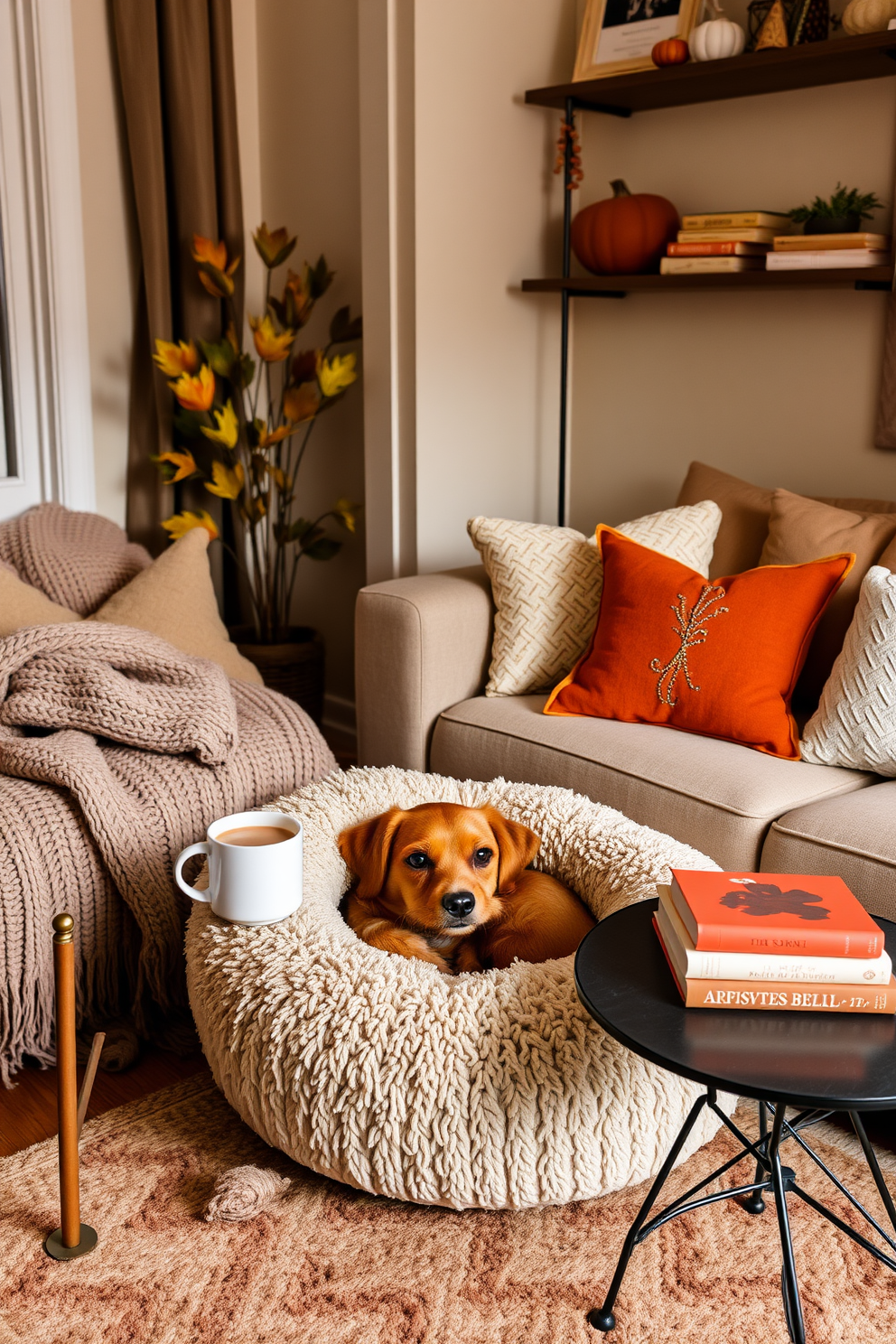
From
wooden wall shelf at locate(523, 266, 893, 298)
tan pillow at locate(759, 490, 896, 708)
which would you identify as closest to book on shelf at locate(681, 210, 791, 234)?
wooden wall shelf at locate(523, 266, 893, 298)

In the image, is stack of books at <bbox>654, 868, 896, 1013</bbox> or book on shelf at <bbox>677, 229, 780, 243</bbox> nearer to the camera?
stack of books at <bbox>654, 868, 896, 1013</bbox>

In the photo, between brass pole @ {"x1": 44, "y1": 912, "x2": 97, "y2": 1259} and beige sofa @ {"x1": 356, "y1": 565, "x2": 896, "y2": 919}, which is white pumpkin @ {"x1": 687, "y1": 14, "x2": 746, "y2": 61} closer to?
beige sofa @ {"x1": 356, "y1": 565, "x2": 896, "y2": 919}

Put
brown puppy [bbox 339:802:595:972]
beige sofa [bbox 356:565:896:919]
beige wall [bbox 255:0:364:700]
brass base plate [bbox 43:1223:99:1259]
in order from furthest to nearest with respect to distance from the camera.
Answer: beige wall [bbox 255:0:364:700], beige sofa [bbox 356:565:896:919], brown puppy [bbox 339:802:595:972], brass base plate [bbox 43:1223:99:1259]

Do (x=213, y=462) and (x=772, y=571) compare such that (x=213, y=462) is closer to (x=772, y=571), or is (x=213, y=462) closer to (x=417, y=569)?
(x=417, y=569)

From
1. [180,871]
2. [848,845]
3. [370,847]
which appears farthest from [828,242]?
[180,871]

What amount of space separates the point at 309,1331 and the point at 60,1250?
1.13 feet

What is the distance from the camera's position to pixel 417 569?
307 centimetres

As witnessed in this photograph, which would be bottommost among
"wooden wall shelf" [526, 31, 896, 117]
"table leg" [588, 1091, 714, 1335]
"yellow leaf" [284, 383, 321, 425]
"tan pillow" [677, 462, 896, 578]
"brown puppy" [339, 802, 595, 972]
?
"table leg" [588, 1091, 714, 1335]

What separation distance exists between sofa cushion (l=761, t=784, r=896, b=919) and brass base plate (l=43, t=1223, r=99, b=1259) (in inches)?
44.1

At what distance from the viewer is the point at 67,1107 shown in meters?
1.36

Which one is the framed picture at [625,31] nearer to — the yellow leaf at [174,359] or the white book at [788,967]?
the yellow leaf at [174,359]

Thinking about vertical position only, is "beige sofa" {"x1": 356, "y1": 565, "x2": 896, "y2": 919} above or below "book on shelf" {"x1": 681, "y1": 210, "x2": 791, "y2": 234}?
below

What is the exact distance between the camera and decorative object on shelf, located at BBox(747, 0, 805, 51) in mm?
2457

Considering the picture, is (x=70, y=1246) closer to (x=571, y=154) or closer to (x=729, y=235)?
(x=729, y=235)
